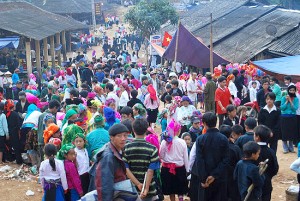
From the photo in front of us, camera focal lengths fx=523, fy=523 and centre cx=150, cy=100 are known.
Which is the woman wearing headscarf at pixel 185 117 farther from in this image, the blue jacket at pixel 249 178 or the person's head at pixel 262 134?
the blue jacket at pixel 249 178

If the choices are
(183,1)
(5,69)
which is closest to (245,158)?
(5,69)

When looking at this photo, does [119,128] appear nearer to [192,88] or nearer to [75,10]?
[192,88]

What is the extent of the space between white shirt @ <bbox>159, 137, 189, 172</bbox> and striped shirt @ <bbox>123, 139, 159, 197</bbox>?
1.30 meters

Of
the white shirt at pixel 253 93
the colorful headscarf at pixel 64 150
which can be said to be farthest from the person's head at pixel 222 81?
the colorful headscarf at pixel 64 150

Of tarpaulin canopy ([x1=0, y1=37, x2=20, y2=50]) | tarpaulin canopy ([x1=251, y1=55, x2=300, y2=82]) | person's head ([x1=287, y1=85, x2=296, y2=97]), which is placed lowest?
person's head ([x1=287, y1=85, x2=296, y2=97])

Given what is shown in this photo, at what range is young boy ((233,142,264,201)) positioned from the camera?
19.5 ft

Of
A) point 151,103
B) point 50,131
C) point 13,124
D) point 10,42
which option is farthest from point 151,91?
point 10,42

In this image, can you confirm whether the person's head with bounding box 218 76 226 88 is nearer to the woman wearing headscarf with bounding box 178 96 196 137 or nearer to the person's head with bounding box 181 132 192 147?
the woman wearing headscarf with bounding box 178 96 196 137

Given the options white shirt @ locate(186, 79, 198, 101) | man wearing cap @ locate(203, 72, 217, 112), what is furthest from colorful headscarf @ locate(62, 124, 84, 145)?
white shirt @ locate(186, 79, 198, 101)

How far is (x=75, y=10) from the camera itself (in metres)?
44.1

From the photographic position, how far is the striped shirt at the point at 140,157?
5.90 m

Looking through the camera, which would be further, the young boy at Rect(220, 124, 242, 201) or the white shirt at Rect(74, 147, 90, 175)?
the white shirt at Rect(74, 147, 90, 175)

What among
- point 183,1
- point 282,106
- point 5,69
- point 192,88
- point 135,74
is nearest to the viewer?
point 282,106

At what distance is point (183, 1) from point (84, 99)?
46.9 m
